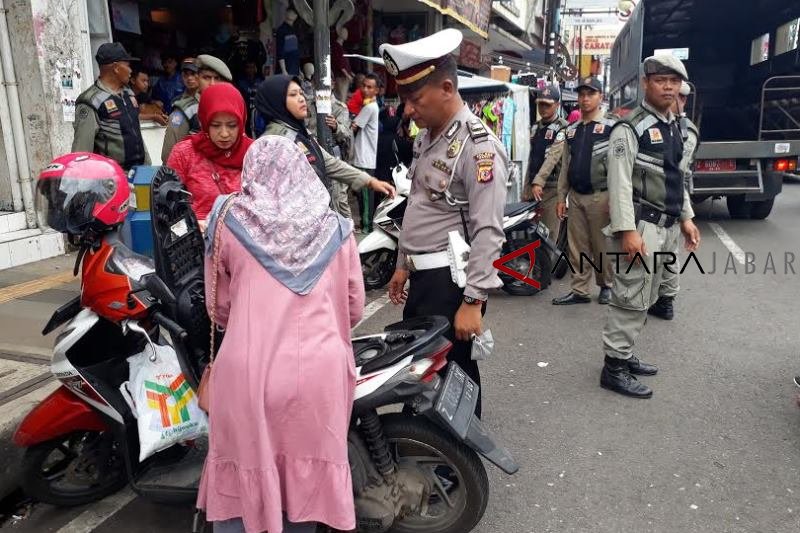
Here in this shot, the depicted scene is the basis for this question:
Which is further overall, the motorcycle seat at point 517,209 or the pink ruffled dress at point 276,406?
the motorcycle seat at point 517,209

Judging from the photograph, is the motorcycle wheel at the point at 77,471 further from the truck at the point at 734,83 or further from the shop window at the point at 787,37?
the shop window at the point at 787,37

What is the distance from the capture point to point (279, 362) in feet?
6.10

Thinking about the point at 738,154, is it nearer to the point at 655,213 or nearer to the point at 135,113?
the point at 655,213

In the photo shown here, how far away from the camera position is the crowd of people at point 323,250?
1873 millimetres

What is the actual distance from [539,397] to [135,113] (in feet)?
11.7

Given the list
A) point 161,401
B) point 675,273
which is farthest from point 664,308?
point 161,401

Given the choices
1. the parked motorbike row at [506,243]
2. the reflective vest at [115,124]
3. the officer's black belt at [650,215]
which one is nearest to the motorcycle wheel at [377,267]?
the parked motorbike row at [506,243]

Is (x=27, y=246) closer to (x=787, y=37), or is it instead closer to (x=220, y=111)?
(x=220, y=111)

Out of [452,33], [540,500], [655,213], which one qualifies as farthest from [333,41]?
[540,500]

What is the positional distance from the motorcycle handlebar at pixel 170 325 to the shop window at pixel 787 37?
10056 mm

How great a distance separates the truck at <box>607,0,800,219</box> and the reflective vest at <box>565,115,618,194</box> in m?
3.76

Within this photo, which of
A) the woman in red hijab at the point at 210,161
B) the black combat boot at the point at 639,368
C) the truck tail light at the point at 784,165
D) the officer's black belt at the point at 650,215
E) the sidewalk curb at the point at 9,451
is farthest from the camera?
the truck tail light at the point at 784,165

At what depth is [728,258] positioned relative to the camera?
7129 millimetres

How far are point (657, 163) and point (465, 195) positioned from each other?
1644 mm
